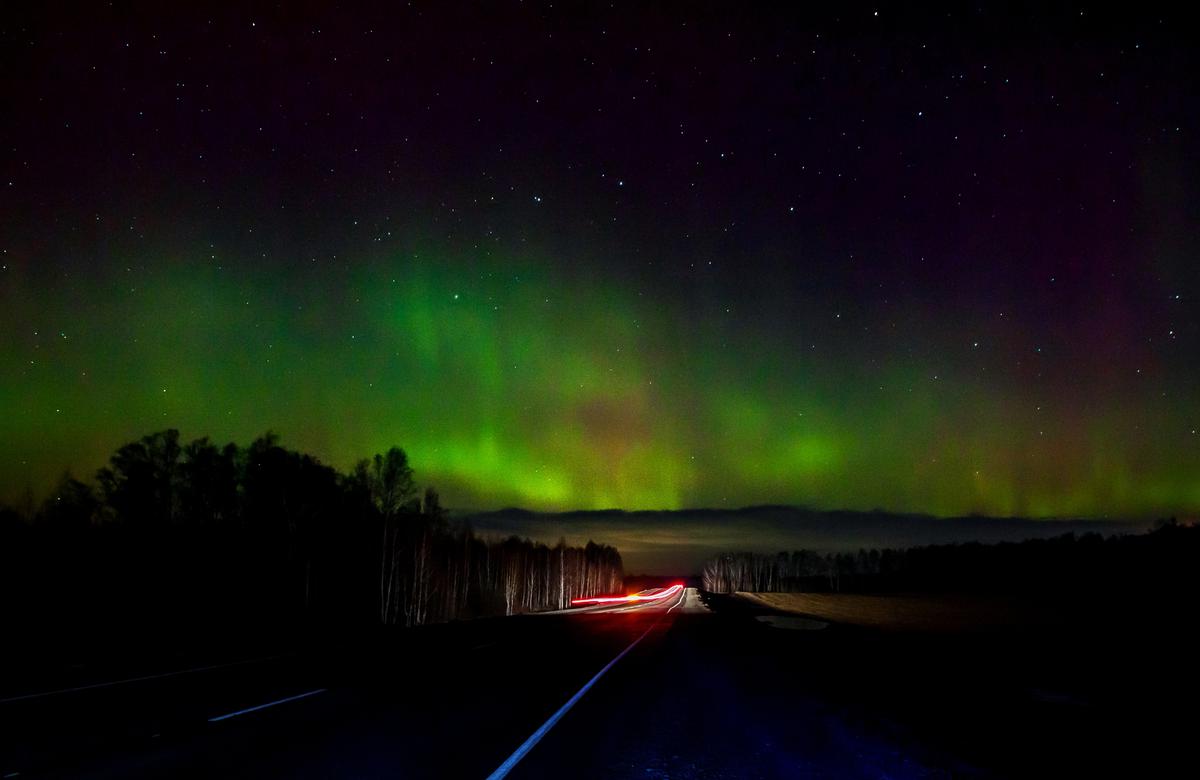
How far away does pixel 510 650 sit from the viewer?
70.6 feet

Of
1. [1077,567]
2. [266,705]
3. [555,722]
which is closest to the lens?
[555,722]

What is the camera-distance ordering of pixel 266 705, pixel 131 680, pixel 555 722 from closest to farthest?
pixel 555 722 < pixel 266 705 < pixel 131 680

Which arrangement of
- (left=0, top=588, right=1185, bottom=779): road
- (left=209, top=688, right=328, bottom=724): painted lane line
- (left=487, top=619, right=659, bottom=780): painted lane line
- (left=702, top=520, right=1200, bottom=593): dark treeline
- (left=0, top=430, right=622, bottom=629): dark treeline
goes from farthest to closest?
(left=702, top=520, right=1200, bottom=593): dark treeline → (left=0, top=430, right=622, bottom=629): dark treeline → (left=209, top=688, right=328, bottom=724): painted lane line → (left=0, top=588, right=1185, bottom=779): road → (left=487, top=619, right=659, bottom=780): painted lane line

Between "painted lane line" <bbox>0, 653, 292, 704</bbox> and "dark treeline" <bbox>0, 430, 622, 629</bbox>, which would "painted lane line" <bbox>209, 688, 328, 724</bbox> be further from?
"dark treeline" <bbox>0, 430, 622, 629</bbox>

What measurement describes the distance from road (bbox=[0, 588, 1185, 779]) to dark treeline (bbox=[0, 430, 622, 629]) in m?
17.3

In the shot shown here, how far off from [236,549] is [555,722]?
4290 centimetres

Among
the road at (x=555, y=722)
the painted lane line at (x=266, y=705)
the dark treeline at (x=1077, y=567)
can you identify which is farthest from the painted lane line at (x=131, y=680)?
the dark treeline at (x=1077, y=567)

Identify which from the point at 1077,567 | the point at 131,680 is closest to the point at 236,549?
the point at 131,680

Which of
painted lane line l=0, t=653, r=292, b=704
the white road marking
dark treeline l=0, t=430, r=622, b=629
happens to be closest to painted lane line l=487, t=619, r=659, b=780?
the white road marking

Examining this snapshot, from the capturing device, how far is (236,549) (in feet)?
154

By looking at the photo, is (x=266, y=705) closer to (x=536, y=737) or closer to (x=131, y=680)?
(x=536, y=737)

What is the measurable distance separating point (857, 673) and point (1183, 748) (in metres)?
8.21

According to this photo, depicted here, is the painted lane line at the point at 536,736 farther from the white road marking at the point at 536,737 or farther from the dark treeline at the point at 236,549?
the dark treeline at the point at 236,549

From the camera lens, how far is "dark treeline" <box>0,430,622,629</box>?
30.3 m
